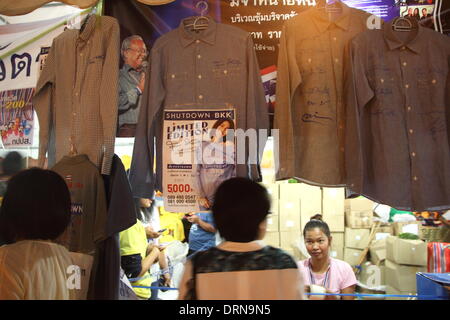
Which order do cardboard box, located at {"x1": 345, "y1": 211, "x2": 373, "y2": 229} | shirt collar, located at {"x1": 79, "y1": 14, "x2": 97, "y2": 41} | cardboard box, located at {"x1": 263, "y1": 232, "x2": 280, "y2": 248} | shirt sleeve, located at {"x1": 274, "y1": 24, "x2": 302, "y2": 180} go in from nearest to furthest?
cardboard box, located at {"x1": 263, "y1": 232, "x2": 280, "y2": 248}, shirt sleeve, located at {"x1": 274, "y1": 24, "x2": 302, "y2": 180}, shirt collar, located at {"x1": 79, "y1": 14, "x2": 97, "y2": 41}, cardboard box, located at {"x1": 345, "y1": 211, "x2": 373, "y2": 229}

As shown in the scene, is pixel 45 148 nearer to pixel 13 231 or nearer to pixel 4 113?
pixel 4 113

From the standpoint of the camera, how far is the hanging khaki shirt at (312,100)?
2.35 m

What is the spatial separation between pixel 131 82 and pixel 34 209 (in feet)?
3.20

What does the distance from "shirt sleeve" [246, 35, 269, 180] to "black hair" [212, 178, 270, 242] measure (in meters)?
0.62

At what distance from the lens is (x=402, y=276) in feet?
8.93

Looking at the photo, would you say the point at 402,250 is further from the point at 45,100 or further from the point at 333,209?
the point at 45,100

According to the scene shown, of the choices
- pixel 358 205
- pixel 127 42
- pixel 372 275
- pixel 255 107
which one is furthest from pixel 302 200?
pixel 127 42

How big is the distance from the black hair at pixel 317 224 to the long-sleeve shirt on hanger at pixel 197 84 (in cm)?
59

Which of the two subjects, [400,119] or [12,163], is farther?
[12,163]

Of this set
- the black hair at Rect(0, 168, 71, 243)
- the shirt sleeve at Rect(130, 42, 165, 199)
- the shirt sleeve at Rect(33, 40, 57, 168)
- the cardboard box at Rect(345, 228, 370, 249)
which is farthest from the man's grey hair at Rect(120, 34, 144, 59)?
the cardboard box at Rect(345, 228, 370, 249)

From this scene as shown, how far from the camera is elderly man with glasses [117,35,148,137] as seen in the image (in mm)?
2531

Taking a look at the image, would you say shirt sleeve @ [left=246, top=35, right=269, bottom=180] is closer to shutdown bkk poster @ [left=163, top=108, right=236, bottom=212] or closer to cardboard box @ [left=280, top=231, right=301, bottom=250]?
shutdown bkk poster @ [left=163, top=108, right=236, bottom=212]

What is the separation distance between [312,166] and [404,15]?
98 cm

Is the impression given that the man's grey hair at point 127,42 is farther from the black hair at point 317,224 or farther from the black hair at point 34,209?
the black hair at point 317,224
